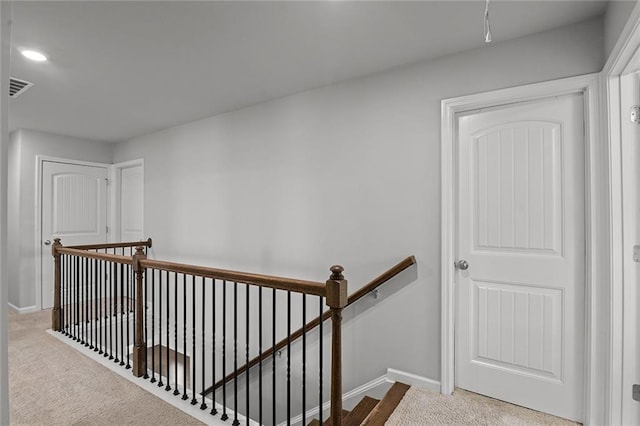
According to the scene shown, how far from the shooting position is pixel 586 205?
186cm

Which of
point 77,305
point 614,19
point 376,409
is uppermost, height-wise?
point 614,19

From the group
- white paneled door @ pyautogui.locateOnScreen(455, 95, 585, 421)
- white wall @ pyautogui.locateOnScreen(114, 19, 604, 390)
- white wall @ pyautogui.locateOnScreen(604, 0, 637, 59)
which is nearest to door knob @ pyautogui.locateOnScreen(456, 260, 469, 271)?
white paneled door @ pyautogui.locateOnScreen(455, 95, 585, 421)

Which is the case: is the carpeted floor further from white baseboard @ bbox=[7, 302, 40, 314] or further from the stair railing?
white baseboard @ bbox=[7, 302, 40, 314]

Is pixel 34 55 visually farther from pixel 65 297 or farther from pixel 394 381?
pixel 394 381

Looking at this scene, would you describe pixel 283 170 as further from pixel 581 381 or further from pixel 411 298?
pixel 581 381

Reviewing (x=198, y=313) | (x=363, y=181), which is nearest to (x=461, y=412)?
(x=363, y=181)

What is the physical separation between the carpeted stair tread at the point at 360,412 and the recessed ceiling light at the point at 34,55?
3.12 m

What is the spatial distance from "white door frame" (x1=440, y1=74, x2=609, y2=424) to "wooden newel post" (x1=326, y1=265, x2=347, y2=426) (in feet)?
3.03

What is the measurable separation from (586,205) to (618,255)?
0.31m

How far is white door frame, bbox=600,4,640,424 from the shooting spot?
167cm

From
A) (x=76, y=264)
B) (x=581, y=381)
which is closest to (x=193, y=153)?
(x=76, y=264)

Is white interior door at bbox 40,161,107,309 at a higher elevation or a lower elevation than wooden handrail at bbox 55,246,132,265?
higher

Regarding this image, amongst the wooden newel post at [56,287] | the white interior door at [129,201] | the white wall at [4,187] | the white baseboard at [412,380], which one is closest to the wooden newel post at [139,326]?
the wooden newel post at [56,287]

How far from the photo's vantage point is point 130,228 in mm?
4785
